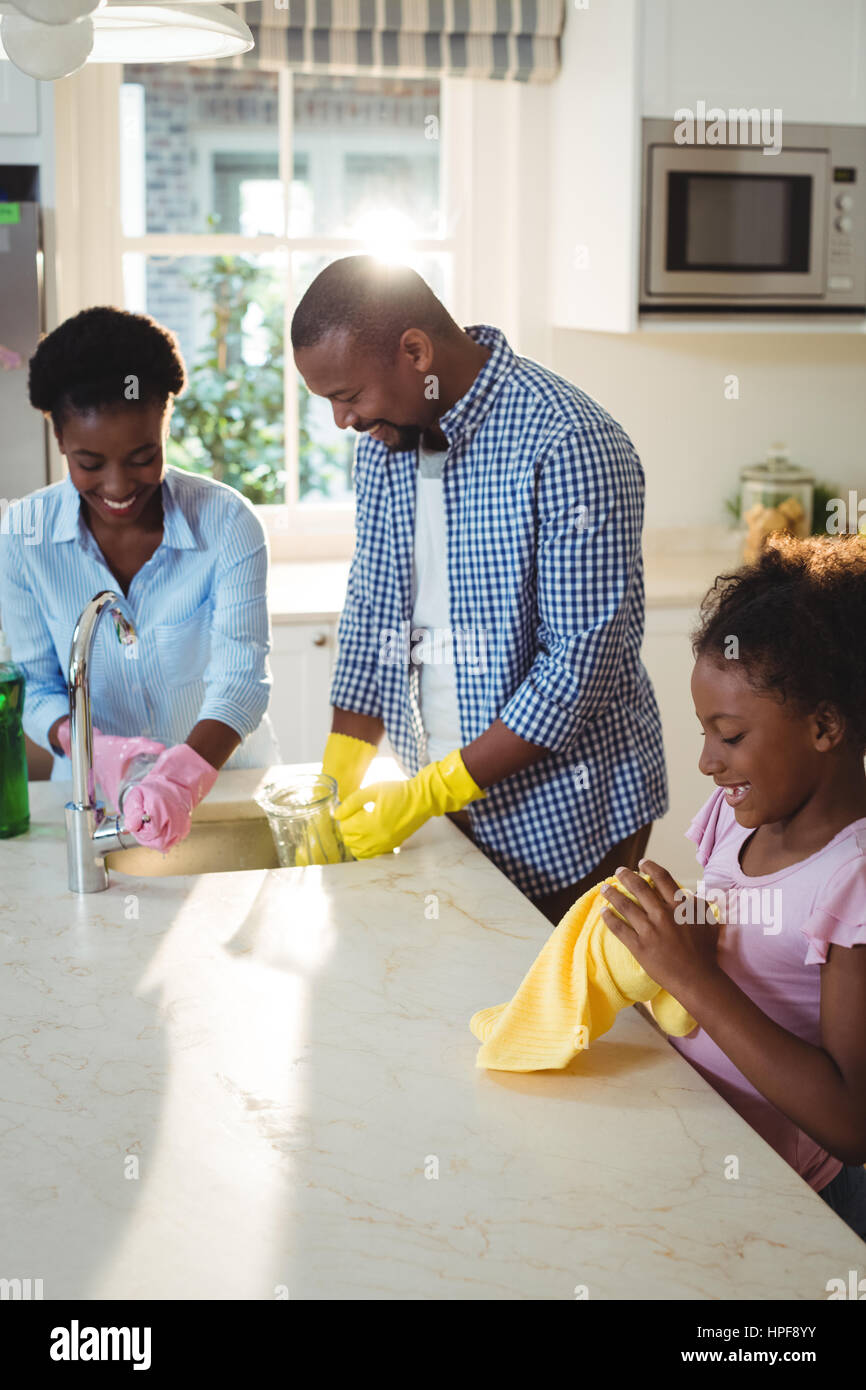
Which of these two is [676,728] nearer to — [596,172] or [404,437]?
[596,172]

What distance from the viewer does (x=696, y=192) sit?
3025mm

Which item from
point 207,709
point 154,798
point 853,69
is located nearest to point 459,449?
point 207,709

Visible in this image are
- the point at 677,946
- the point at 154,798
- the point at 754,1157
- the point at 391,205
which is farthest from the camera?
the point at 391,205

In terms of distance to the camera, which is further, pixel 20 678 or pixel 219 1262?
pixel 20 678

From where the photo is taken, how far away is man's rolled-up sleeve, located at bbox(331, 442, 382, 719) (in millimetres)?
1922

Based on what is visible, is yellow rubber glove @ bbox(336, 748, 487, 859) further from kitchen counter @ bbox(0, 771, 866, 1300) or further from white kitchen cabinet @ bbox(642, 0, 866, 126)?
white kitchen cabinet @ bbox(642, 0, 866, 126)

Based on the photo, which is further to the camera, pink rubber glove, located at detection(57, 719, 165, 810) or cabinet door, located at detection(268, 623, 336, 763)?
cabinet door, located at detection(268, 623, 336, 763)

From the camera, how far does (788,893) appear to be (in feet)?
4.01

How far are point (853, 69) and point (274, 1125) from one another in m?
2.84

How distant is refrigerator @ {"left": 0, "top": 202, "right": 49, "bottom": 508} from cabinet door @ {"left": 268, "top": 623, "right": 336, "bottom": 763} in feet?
2.05

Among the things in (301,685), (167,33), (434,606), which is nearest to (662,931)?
(434,606)

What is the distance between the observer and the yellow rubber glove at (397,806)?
1.64 meters

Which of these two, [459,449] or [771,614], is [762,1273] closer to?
[771,614]

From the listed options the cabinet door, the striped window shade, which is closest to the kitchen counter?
the cabinet door
